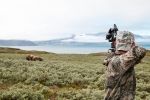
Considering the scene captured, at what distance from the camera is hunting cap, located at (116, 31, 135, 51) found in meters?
7.70

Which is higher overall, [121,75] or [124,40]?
[124,40]

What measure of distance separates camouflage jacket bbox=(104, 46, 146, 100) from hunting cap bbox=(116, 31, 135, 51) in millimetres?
158

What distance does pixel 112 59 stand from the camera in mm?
7809

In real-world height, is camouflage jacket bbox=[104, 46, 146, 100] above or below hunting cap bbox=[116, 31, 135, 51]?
below

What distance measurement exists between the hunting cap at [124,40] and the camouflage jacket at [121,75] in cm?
16

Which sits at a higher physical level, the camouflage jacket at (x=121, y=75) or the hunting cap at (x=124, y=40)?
the hunting cap at (x=124, y=40)

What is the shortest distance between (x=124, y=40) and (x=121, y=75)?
0.72 meters

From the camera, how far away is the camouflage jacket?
7.56 meters

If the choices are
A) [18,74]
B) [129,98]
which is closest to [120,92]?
[129,98]

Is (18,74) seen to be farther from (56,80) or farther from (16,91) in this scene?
(16,91)

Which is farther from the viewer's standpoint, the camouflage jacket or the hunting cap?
the hunting cap

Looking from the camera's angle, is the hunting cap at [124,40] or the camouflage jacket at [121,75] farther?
the hunting cap at [124,40]

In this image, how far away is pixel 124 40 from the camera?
7699 mm

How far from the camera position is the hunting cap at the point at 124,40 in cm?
770
